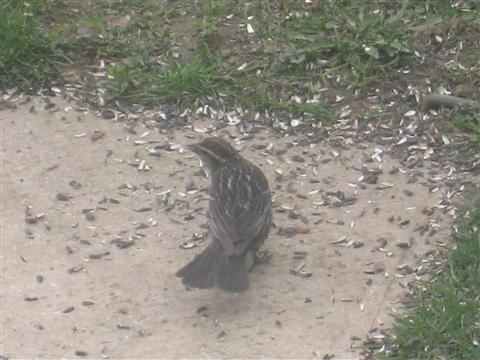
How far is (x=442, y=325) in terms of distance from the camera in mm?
5949

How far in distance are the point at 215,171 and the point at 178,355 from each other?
1.21 metres

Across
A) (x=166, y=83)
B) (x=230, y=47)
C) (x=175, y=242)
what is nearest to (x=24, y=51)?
(x=166, y=83)

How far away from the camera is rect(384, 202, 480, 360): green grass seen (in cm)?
591

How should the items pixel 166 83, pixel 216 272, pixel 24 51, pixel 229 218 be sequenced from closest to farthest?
pixel 216 272
pixel 229 218
pixel 166 83
pixel 24 51

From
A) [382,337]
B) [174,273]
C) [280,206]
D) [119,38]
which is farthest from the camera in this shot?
[119,38]

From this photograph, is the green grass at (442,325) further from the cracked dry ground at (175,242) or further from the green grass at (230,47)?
the green grass at (230,47)

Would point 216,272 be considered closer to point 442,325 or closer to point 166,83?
point 442,325

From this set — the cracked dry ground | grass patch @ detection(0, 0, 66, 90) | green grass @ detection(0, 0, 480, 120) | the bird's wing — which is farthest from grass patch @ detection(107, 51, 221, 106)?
the bird's wing

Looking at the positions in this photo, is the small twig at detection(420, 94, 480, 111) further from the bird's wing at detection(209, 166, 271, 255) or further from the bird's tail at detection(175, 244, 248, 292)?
the bird's tail at detection(175, 244, 248, 292)

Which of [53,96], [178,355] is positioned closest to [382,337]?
[178,355]

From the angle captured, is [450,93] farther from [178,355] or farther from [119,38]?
[178,355]

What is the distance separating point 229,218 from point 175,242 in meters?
0.55

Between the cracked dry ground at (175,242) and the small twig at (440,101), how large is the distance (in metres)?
0.45

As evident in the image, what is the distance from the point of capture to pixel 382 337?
20.0ft
